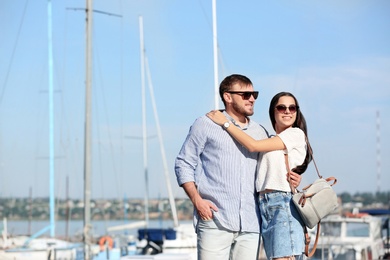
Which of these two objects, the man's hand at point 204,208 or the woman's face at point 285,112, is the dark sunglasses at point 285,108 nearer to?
the woman's face at point 285,112

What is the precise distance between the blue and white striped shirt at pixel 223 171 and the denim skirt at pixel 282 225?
0.12 meters

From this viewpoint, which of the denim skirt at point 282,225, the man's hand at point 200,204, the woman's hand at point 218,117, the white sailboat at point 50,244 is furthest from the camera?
the white sailboat at point 50,244

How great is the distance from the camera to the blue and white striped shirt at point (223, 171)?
4973mm

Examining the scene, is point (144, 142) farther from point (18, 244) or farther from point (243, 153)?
point (243, 153)

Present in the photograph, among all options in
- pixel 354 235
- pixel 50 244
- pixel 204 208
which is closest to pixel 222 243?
pixel 204 208

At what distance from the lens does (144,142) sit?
3089 cm

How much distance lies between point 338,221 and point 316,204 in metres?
15.4

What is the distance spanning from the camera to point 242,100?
510 centimetres

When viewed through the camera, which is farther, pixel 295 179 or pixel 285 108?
pixel 285 108

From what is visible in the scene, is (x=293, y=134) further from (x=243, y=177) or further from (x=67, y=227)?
(x=67, y=227)

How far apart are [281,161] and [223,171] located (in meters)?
0.34

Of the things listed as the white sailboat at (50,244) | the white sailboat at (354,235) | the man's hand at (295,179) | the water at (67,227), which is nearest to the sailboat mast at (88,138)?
the white sailboat at (50,244)

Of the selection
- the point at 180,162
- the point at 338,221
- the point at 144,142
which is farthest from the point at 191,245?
the point at 180,162

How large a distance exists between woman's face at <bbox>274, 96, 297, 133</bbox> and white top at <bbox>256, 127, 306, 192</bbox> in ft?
0.21
